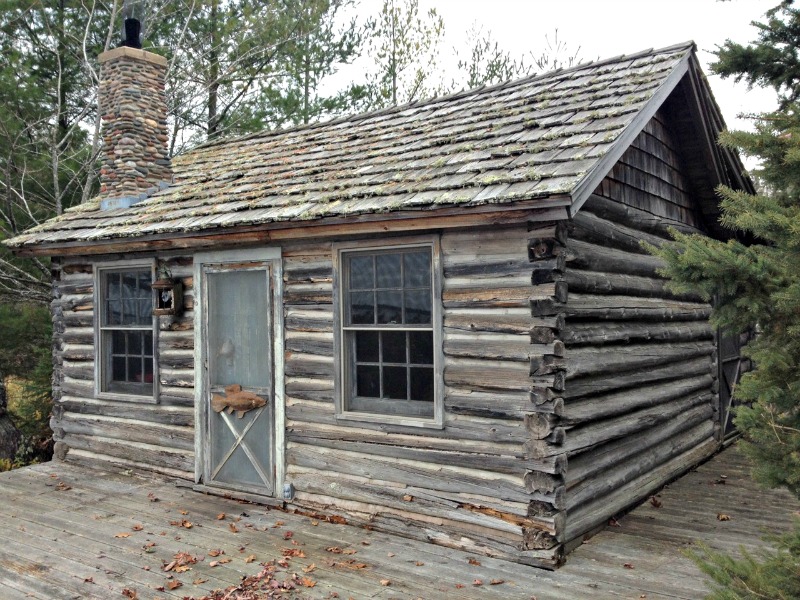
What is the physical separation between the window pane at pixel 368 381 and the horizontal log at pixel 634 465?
2.02 m

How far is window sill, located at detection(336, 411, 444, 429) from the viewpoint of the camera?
21.5ft

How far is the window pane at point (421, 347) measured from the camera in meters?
6.71

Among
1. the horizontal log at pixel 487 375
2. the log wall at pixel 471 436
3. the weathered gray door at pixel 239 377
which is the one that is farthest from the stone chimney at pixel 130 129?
the horizontal log at pixel 487 375

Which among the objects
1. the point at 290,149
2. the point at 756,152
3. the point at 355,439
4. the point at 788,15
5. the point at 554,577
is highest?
the point at 788,15

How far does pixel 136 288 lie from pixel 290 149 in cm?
269

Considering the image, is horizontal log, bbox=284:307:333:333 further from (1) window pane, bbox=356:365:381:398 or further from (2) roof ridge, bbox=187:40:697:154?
(2) roof ridge, bbox=187:40:697:154

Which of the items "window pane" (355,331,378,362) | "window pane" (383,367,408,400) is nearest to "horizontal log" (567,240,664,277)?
"window pane" (383,367,408,400)

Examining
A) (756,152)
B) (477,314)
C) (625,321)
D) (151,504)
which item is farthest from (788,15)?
(151,504)

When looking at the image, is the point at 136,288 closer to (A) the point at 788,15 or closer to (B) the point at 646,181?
(B) the point at 646,181

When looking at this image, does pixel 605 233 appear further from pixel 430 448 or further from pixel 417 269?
pixel 430 448

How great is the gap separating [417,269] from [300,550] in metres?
2.66

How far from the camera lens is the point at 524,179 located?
19.5ft

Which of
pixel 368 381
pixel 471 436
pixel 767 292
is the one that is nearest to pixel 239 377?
pixel 368 381

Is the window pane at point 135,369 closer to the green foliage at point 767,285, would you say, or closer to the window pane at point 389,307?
the window pane at point 389,307
